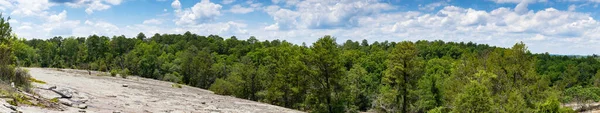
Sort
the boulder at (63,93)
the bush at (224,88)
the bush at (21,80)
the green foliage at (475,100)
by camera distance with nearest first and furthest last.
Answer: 1. the bush at (21,80)
2. the boulder at (63,93)
3. the green foliage at (475,100)
4. the bush at (224,88)

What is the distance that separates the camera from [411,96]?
36.3 meters

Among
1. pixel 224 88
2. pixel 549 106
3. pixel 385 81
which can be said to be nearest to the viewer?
pixel 549 106

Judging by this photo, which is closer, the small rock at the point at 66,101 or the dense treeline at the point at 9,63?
the small rock at the point at 66,101

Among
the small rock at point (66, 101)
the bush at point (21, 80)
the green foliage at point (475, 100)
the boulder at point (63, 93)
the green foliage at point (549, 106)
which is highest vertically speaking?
the bush at point (21, 80)

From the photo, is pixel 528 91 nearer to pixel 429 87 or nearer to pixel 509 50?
pixel 509 50

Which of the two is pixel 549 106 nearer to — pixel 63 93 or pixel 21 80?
pixel 63 93

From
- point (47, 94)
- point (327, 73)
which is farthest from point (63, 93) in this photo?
point (327, 73)

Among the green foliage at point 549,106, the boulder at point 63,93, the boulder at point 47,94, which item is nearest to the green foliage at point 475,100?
the green foliage at point 549,106

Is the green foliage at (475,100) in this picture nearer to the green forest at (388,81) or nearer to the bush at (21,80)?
the green forest at (388,81)

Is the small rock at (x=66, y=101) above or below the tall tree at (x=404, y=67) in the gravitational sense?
below

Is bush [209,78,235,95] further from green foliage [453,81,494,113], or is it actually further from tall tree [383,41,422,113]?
green foliage [453,81,494,113]

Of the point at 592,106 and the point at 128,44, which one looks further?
the point at 128,44

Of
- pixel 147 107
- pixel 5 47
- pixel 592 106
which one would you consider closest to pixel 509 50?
pixel 147 107

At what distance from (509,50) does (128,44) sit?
10027cm
